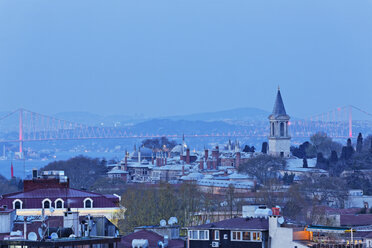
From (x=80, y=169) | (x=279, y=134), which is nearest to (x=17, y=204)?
(x=80, y=169)

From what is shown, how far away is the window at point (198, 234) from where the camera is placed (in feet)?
109

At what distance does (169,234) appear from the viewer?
117 ft

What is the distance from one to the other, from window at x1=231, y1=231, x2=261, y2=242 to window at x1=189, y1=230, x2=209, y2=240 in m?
1.18

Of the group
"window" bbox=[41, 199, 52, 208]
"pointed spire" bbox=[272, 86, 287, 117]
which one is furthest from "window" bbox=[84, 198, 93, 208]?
"pointed spire" bbox=[272, 86, 287, 117]

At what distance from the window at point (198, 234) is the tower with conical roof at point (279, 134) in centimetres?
11149

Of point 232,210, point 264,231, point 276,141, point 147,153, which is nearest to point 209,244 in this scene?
point 264,231

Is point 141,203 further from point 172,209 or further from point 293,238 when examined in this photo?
point 293,238

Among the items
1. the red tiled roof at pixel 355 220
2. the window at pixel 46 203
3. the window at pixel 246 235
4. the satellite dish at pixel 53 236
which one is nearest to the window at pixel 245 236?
the window at pixel 246 235

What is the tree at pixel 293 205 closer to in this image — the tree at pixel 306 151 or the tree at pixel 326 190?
the tree at pixel 326 190

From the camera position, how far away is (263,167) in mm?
119188

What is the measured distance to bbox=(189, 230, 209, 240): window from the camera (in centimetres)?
3309

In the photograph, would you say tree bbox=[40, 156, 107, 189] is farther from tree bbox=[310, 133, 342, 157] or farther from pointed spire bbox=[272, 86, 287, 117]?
tree bbox=[310, 133, 342, 157]

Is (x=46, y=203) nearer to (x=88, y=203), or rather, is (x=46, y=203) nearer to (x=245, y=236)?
(x=88, y=203)

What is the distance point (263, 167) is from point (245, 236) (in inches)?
3464
